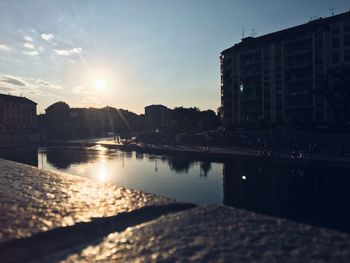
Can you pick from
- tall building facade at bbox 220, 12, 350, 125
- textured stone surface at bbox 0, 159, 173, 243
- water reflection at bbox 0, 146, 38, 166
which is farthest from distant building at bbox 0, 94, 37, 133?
textured stone surface at bbox 0, 159, 173, 243

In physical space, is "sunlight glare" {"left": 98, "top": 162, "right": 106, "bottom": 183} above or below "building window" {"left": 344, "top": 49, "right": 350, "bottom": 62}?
below

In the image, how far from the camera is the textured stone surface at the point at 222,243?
538cm

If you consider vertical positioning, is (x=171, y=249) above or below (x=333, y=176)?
above

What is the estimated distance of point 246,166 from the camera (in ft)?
122

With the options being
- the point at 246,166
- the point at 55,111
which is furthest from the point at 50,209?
the point at 55,111

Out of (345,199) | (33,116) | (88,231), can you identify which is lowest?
(345,199)

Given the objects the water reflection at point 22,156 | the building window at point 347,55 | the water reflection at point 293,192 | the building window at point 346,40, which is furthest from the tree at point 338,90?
the water reflection at point 22,156

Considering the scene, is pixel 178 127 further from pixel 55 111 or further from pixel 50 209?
pixel 50 209

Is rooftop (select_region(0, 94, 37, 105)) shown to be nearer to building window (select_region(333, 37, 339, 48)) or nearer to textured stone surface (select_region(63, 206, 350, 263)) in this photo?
building window (select_region(333, 37, 339, 48))

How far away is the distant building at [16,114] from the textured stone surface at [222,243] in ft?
330

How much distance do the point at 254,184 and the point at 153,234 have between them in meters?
22.9

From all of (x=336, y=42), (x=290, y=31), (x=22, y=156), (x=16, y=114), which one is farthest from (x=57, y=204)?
(x=16, y=114)

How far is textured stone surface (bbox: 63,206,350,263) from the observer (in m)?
5.38

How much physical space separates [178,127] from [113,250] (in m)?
97.0
